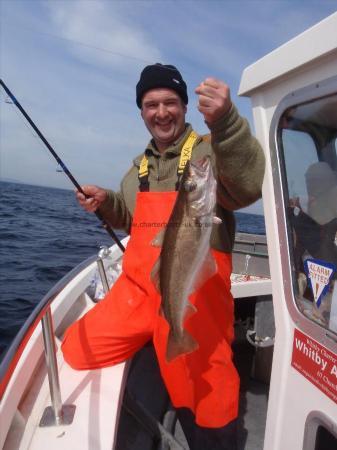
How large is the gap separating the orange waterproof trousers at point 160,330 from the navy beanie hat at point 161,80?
85cm

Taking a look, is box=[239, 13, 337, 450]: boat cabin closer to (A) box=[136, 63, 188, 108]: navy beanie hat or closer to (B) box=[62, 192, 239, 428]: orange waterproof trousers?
(B) box=[62, 192, 239, 428]: orange waterproof trousers

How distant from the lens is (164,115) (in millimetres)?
2979

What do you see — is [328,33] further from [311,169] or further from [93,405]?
[93,405]

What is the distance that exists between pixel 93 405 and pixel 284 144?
1938 mm

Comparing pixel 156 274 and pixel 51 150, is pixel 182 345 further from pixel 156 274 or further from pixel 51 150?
pixel 51 150

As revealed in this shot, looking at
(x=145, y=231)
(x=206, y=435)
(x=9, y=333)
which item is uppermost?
(x=145, y=231)

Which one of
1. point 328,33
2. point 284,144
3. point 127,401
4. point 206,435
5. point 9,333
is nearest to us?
point 328,33

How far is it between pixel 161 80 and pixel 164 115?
26cm

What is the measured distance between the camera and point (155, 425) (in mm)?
3158

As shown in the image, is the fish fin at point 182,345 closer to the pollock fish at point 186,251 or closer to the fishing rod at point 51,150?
the pollock fish at point 186,251

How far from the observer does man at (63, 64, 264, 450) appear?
2150 mm

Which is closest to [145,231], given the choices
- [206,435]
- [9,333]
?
[206,435]

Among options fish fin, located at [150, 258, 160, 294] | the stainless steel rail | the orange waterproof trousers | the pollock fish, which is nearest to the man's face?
the orange waterproof trousers

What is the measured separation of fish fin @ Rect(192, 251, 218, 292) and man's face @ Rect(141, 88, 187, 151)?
3.70 feet
